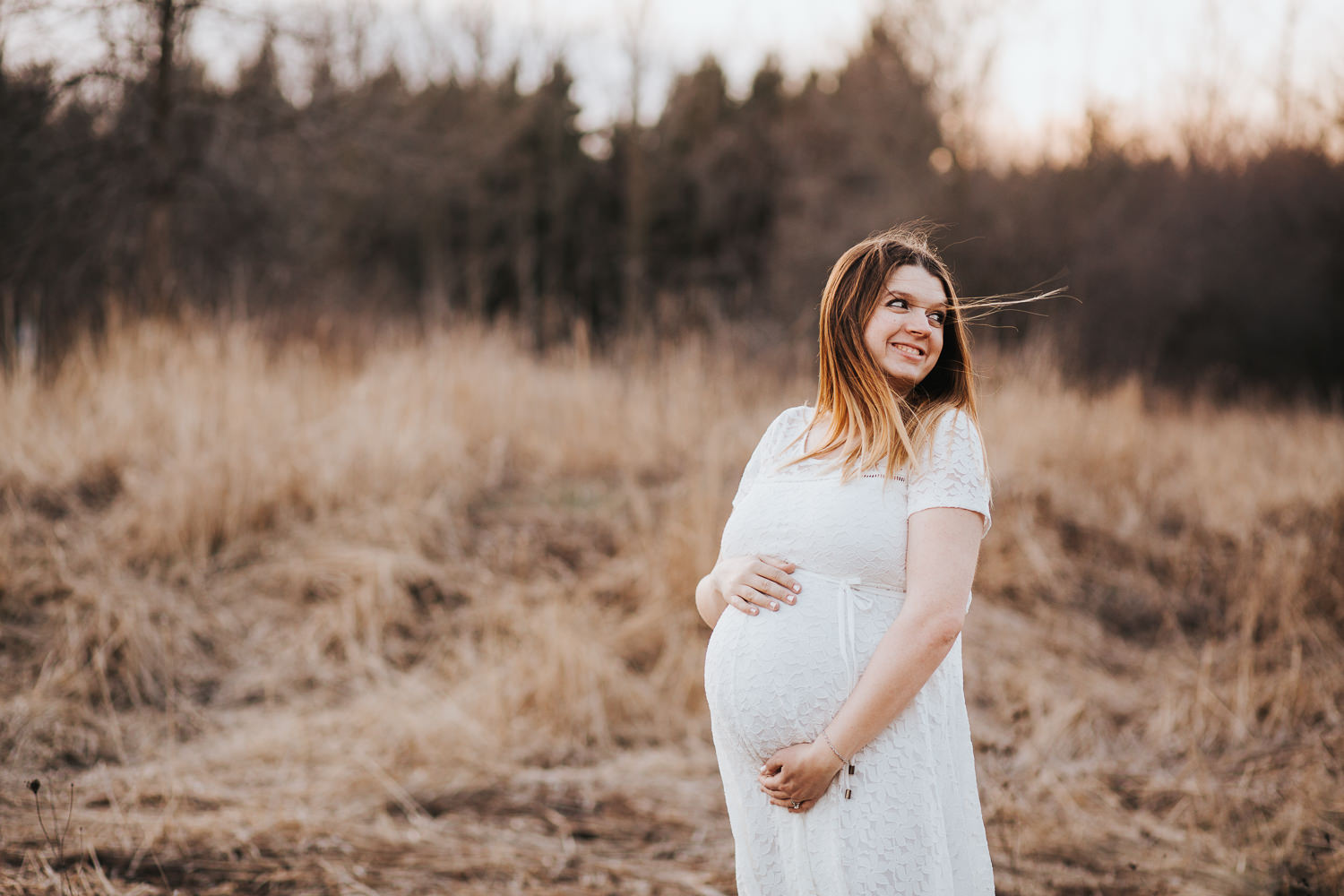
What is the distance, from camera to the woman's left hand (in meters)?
1.43

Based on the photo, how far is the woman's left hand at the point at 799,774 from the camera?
143cm

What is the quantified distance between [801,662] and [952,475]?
407mm

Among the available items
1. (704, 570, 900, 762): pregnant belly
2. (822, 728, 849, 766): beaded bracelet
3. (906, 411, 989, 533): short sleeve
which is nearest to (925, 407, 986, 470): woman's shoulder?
(906, 411, 989, 533): short sleeve

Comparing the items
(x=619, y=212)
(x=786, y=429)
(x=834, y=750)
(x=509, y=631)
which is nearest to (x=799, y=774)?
(x=834, y=750)

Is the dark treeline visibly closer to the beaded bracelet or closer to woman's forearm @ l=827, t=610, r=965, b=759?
woman's forearm @ l=827, t=610, r=965, b=759

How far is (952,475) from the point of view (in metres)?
1.44

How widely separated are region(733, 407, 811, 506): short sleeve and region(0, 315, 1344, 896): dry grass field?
1.50 m

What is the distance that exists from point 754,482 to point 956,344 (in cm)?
46

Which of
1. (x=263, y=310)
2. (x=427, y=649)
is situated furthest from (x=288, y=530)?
(x=263, y=310)

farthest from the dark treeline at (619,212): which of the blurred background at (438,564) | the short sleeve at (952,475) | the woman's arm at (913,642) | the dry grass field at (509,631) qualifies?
the dry grass field at (509,631)

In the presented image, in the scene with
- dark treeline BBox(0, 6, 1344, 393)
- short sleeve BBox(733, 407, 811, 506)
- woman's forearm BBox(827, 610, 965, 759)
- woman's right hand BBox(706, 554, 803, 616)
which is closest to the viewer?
woman's forearm BBox(827, 610, 965, 759)

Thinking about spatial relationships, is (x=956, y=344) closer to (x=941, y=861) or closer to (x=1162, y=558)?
(x=941, y=861)

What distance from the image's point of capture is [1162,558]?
5.98 m

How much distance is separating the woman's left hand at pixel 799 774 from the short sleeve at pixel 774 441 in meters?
0.51
